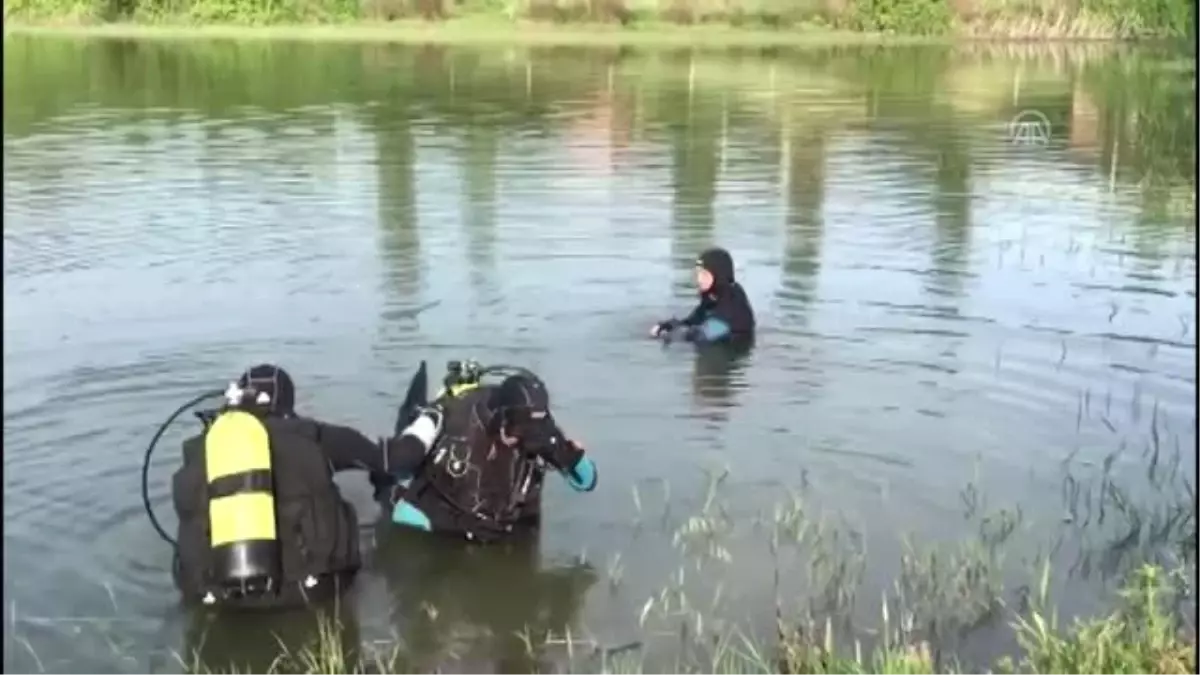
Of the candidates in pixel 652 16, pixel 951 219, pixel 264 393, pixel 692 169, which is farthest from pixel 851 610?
pixel 652 16

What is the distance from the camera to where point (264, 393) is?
6008 mm

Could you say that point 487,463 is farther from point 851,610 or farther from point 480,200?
point 480,200

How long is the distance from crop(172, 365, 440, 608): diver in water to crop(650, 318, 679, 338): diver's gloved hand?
14.3ft

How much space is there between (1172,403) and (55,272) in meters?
8.48

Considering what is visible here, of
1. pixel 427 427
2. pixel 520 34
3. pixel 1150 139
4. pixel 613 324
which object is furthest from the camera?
pixel 520 34

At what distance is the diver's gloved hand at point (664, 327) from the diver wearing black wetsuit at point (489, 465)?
11.4 feet

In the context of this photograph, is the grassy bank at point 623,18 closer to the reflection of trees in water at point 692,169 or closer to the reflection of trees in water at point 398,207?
the reflection of trees in water at point 692,169

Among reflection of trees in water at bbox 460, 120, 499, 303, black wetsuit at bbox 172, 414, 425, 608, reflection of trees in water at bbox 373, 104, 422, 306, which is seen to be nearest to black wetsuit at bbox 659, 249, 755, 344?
reflection of trees in water at bbox 460, 120, 499, 303

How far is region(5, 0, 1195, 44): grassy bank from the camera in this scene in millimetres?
39312

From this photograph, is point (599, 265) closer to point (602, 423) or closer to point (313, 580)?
point (602, 423)

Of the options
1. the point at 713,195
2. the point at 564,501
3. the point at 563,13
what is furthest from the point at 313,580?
the point at 563,13

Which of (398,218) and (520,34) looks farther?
(520,34)

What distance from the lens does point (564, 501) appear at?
7.58 metres

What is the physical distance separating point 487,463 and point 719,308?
12.3ft
